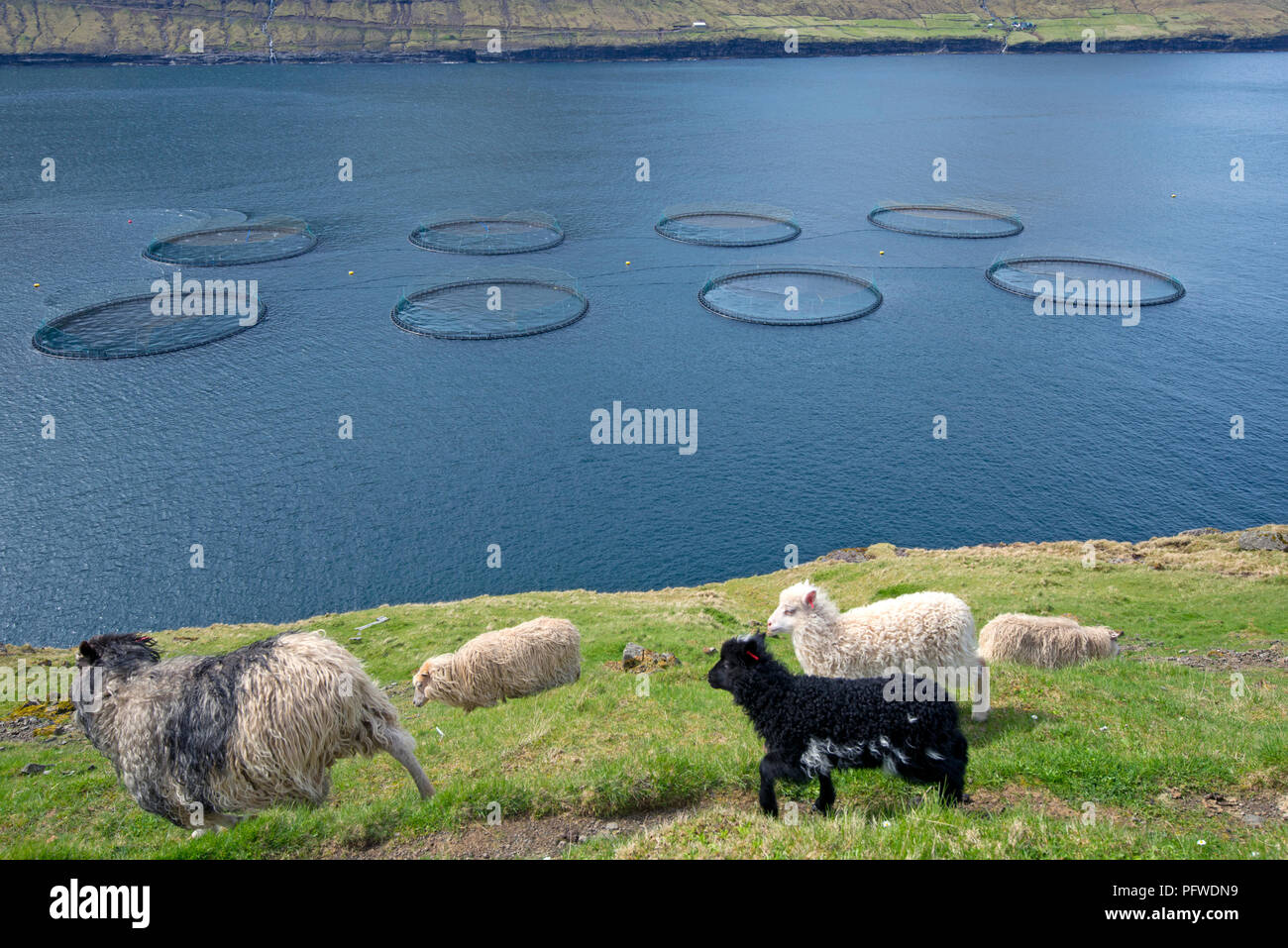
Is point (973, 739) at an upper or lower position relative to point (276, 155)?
lower

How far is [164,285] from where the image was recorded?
338ft

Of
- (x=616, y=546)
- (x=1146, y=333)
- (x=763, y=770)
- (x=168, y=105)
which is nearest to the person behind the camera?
(x=763, y=770)

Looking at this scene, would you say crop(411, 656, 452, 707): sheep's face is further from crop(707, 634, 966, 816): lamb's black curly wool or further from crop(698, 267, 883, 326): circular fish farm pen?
crop(698, 267, 883, 326): circular fish farm pen

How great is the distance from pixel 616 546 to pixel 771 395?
94.5 ft

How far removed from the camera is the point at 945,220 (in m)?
135

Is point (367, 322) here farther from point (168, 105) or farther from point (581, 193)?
point (168, 105)

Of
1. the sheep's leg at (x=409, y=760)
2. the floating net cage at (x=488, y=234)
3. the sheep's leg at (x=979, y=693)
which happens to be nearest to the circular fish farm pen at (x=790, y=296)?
the floating net cage at (x=488, y=234)

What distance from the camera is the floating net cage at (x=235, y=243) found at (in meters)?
113

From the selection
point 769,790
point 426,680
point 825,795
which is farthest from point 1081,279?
point 769,790

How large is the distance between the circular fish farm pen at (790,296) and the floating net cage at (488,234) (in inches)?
1142

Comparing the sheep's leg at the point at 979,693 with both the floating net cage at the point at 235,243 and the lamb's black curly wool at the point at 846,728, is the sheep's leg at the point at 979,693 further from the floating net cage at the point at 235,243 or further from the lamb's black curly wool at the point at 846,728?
the floating net cage at the point at 235,243

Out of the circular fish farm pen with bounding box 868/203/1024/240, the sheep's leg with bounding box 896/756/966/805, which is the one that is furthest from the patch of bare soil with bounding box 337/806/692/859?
the circular fish farm pen with bounding box 868/203/1024/240
